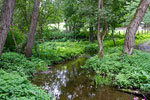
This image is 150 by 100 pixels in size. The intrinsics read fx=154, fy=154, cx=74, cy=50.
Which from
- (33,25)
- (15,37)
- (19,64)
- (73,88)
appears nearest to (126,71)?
(73,88)

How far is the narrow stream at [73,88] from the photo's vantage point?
19.6 ft

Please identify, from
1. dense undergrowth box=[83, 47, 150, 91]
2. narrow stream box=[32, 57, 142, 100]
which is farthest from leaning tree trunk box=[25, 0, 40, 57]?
dense undergrowth box=[83, 47, 150, 91]

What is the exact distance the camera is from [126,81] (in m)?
6.48

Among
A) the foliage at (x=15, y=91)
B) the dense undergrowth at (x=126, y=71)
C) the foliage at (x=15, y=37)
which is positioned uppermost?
the foliage at (x=15, y=37)

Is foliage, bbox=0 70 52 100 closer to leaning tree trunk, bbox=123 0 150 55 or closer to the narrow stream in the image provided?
the narrow stream

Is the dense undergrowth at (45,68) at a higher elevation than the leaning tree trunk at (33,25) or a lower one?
lower

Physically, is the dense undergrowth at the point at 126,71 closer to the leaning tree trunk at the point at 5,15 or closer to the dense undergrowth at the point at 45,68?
the dense undergrowth at the point at 45,68

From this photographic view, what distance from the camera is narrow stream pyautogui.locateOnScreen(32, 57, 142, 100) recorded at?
19.6ft

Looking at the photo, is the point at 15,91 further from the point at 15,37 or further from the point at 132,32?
the point at 15,37

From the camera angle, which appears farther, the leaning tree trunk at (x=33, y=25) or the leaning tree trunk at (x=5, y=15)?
the leaning tree trunk at (x=33, y=25)

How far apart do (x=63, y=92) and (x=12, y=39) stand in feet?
26.6

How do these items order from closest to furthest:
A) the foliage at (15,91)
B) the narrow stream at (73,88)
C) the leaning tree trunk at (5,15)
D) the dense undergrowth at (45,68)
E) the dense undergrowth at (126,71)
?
the foliage at (15,91) → the dense undergrowth at (45,68) → the leaning tree trunk at (5,15) → the narrow stream at (73,88) → the dense undergrowth at (126,71)

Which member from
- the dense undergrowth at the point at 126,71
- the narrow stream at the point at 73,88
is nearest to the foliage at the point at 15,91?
the narrow stream at the point at 73,88

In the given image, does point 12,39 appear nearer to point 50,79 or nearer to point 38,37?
point 38,37
